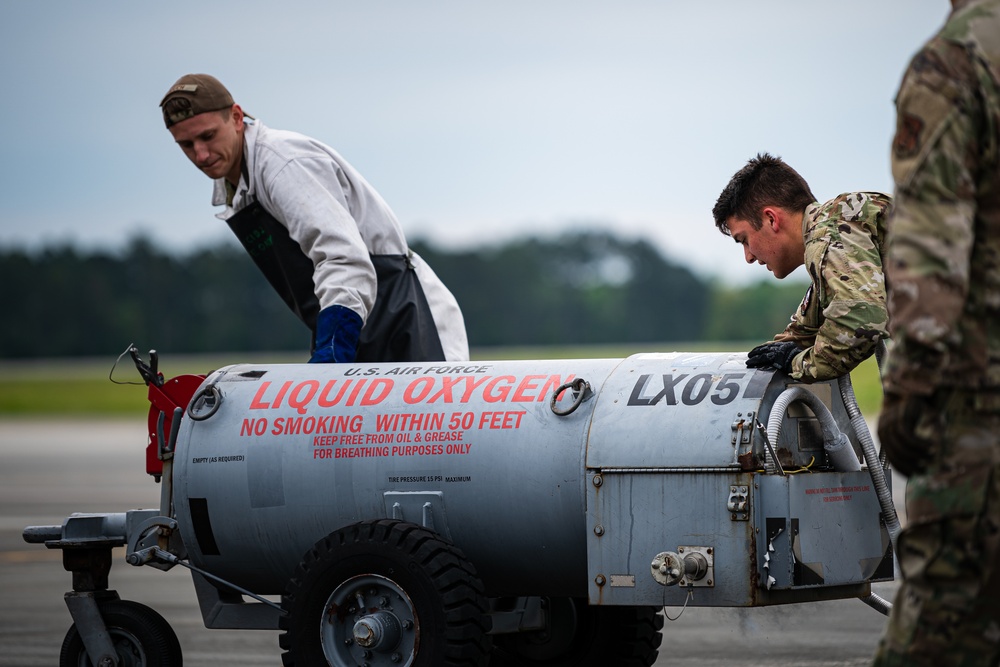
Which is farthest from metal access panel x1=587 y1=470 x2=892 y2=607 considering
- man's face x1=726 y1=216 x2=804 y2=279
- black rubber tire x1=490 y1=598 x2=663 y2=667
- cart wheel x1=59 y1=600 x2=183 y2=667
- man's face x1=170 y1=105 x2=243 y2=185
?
man's face x1=170 y1=105 x2=243 y2=185

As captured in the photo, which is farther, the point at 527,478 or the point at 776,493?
the point at 527,478

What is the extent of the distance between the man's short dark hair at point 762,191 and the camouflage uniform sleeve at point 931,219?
1.72m

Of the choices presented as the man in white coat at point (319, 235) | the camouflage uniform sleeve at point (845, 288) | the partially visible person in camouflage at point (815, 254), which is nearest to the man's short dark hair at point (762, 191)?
the partially visible person in camouflage at point (815, 254)

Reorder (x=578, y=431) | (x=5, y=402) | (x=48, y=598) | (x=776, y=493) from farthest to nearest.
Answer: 1. (x=5, y=402)
2. (x=48, y=598)
3. (x=578, y=431)
4. (x=776, y=493)

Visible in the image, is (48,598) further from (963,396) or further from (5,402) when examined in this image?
(5,402)

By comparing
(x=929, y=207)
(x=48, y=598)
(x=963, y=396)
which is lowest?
(x=48, y=598)

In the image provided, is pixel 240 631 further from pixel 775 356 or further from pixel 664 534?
pixel 775 356

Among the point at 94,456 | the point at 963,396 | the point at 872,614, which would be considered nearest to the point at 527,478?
the point at 963,396

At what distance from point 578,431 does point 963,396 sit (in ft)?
6.02

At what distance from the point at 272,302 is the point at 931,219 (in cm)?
7530

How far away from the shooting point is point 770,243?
4.93 m

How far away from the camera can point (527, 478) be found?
487 centimetres

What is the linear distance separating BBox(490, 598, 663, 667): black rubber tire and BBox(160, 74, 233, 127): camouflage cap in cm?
232

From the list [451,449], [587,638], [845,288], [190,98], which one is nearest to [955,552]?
[845,288]
